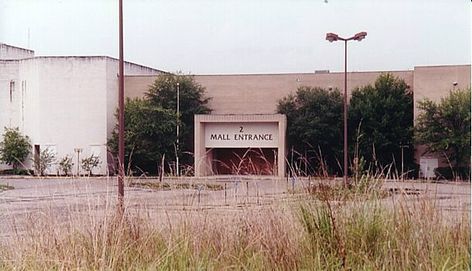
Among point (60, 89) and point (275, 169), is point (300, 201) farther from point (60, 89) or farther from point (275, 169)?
point (60, 89)

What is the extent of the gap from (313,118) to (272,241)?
29369 millimetres

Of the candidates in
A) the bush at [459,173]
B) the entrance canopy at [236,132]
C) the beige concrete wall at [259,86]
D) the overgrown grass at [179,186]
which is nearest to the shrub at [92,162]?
the entrance canopy at [236,132]

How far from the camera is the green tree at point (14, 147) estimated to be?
1394 inches

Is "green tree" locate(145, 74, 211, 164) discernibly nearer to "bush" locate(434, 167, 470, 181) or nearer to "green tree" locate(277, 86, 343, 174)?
"green tree" locate(277, 86, 343, 174)

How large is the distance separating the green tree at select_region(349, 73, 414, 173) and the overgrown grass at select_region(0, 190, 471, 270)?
2608cm

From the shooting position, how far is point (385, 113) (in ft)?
108

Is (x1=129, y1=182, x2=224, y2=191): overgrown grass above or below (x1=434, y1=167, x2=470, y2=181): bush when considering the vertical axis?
below

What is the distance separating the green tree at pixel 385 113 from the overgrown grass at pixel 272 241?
1027 inches

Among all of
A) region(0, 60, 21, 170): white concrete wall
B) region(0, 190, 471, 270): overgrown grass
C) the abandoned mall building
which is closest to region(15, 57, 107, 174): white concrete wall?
the abandoned mall building

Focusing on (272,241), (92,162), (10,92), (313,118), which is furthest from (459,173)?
(10,92)

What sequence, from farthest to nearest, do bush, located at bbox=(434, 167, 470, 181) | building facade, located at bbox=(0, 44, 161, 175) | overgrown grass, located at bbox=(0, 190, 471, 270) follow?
building facade, located at bbox=(0, 44, 161, 175)
bush, located at bbox=(434, 167, 470, 181)
overgrown grass, located at bbox=(0, 190, 471, 270)

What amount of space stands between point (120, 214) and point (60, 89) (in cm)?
3292

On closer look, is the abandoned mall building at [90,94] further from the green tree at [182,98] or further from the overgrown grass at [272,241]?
the overgrown grass at [272,241]

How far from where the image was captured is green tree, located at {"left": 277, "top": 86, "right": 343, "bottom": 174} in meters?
32.8
